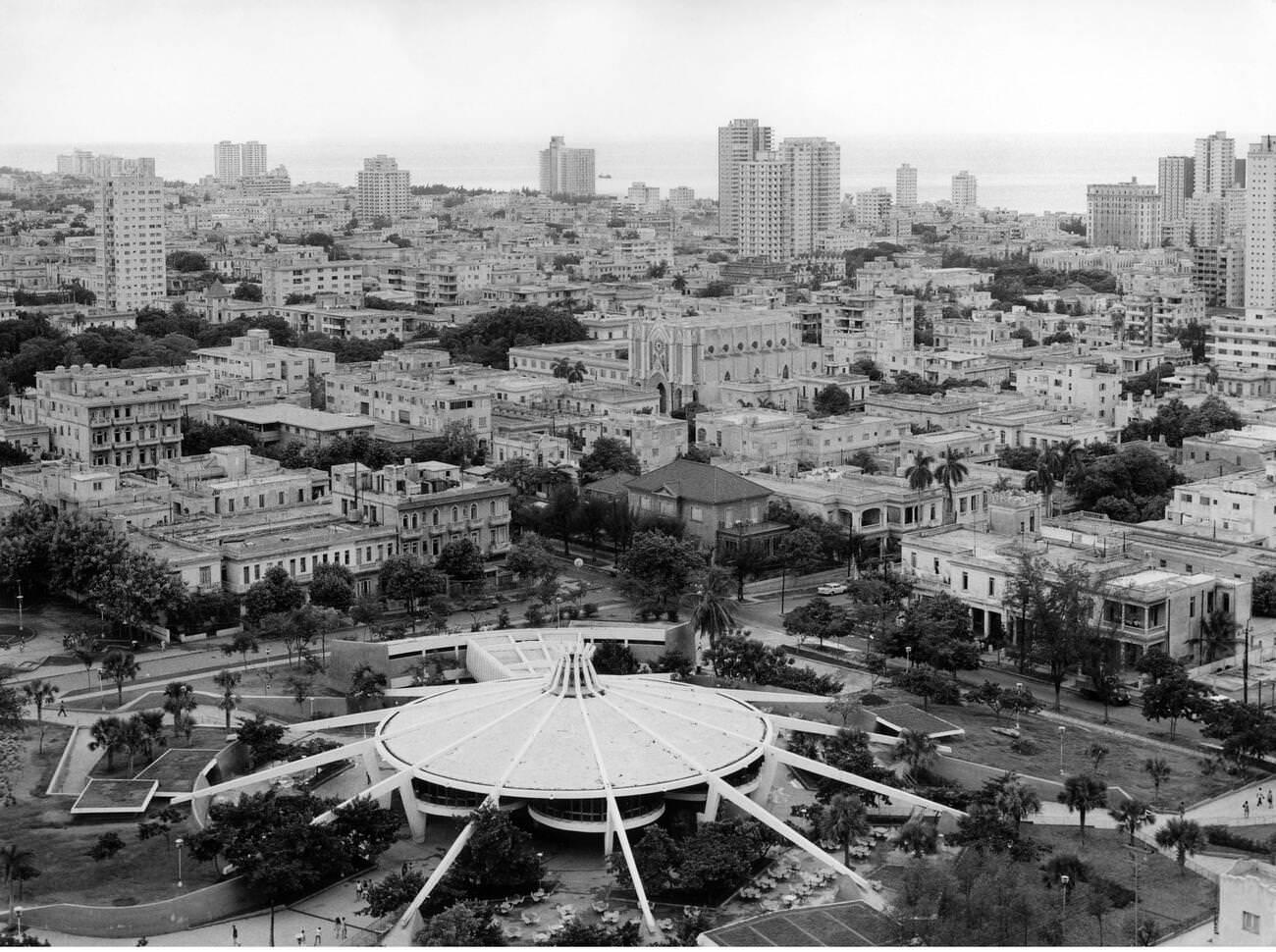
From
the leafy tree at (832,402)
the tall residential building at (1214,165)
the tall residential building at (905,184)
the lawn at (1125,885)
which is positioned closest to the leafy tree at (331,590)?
the lawn at (1125,885)

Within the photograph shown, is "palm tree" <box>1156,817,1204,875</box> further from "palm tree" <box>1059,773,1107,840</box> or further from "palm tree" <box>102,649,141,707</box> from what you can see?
"palm tree" <box>102,649,141,707</box>

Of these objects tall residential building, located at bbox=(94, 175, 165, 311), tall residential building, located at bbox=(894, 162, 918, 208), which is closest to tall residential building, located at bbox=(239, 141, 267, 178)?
tall residential building, located at bbox=(894, 162, 918, 208)

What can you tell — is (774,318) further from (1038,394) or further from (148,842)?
(148,842)

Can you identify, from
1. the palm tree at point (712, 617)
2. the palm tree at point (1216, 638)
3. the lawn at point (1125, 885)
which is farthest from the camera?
the palm tree at point (712, 617)

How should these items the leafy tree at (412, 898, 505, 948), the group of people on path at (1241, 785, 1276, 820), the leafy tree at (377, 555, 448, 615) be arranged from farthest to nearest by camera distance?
the leafy tree at (377, 555, 448, 615) < the group of people on path at (1241, 785, 1276, 820) < the leafy tree at (412, 898, 505, 948)

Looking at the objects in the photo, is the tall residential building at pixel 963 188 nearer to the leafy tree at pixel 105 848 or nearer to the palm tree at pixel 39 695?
the palm tree at pixel 39 695

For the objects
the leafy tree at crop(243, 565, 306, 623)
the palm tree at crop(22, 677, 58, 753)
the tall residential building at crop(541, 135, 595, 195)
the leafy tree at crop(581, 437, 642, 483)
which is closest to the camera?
the palm tree at crop(22, 677, 58, 753)
